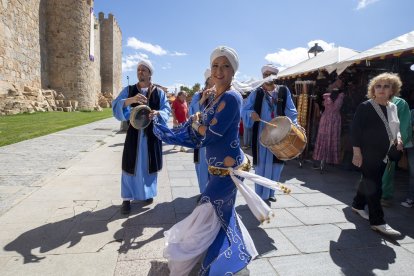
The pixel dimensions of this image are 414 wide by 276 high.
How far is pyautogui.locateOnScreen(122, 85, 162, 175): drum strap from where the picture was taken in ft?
13.0

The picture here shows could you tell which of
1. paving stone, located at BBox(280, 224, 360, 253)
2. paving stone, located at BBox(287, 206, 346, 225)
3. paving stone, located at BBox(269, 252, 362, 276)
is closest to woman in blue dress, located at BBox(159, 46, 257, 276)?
paving stone, located at BBox(269, 252, 362, 276)

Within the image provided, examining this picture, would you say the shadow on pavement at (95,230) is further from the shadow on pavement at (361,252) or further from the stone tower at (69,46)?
the stone tower at (69,46)

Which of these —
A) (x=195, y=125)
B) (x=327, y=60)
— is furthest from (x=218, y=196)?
(x=327, y=60)

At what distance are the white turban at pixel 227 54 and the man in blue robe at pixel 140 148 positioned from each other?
5.59ft

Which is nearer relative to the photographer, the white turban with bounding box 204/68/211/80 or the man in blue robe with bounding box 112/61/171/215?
the man in blue robe with bounding box 112/61/171/215

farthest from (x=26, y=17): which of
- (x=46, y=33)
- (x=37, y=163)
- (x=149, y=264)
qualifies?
(x=149, y=264)

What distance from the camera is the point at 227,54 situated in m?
2.26

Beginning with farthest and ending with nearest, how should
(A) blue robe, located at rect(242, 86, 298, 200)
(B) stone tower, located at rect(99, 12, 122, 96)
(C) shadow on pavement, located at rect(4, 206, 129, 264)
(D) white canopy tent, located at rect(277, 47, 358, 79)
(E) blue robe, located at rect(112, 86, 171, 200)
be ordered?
(B) stone tower, located at rect(99, 12, 122, 96) < (D) white canopy tent, located at rect(277, 47, 358, 79) < (A) blue robe, located at rect(242, 86, 298, 200) < (E) blue robe, located at rect(112, 86, 171, 200) < (C) shadow on pavement, located at rect(4, 206, 129, 264)

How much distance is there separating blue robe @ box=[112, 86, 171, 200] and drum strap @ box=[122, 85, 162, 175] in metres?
0.04

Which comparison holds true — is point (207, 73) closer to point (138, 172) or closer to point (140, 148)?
point (140, 148)

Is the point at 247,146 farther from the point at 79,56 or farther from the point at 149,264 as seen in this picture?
the point at 79,56

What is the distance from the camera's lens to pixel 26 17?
18.7m

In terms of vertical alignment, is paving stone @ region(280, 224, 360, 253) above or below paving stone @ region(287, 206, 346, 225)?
below

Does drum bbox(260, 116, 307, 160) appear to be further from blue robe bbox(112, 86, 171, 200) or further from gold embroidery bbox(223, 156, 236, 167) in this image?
blue robe bbox(112, 86, 171, 200)
